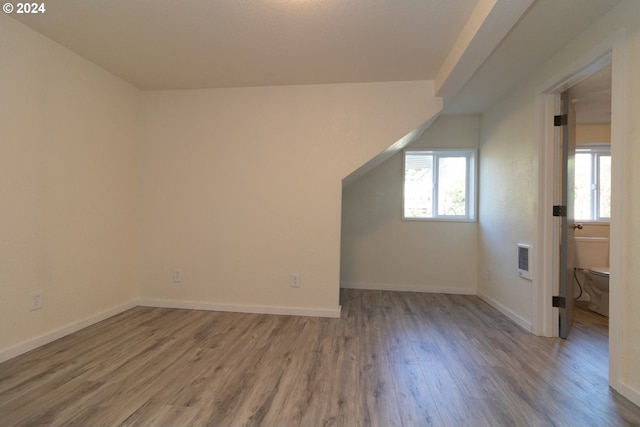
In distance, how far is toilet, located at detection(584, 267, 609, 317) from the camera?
298cm

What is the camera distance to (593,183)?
12.4ft

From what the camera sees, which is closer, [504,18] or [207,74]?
[504,18]

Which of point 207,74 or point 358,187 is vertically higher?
point 207,74

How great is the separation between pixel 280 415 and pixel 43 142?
2.56 m

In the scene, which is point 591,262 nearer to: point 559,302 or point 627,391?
point 559,302

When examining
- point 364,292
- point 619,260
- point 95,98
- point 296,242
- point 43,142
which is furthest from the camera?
Answer: point 364,292

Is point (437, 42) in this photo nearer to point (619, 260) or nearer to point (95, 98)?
point (619, 260)

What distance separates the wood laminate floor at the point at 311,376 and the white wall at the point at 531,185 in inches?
13.9

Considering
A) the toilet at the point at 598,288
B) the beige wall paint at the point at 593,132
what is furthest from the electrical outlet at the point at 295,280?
the beige wall paint at the point at 593,132

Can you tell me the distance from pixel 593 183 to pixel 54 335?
6071mm

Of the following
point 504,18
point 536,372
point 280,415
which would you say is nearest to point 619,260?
point 536,372

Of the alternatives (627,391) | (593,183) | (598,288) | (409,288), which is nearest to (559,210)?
(627,391)

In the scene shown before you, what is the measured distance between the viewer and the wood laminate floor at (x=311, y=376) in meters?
1.43

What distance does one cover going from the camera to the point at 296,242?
9.66 ft
